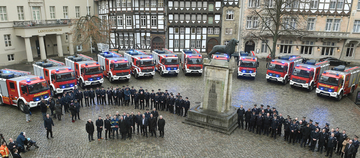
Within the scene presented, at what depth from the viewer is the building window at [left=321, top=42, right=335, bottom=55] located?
37.0 m

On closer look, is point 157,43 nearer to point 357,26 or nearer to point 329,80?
point 329,80

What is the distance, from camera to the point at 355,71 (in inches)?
904

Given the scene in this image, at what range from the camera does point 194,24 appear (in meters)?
41.6

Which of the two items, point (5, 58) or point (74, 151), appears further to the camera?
point (5, 58)

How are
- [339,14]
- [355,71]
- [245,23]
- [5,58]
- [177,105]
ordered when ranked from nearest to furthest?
[177,105] < [355,71] < [5,58] < [339,14] < [245,23]

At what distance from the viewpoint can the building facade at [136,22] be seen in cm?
4016

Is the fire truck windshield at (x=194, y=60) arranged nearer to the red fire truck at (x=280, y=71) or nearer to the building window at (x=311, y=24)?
the red fire truck at (x=280, y=71)

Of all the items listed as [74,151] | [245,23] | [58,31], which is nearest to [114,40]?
[58,31]

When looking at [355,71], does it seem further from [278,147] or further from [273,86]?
[278,147]

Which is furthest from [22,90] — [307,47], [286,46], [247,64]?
[307,47]

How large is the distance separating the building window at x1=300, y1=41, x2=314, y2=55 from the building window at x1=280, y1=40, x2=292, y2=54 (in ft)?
5.92

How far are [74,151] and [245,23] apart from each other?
112ft

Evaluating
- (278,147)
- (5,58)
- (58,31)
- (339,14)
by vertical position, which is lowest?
(278,147)

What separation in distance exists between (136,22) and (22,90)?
25.8 metres
